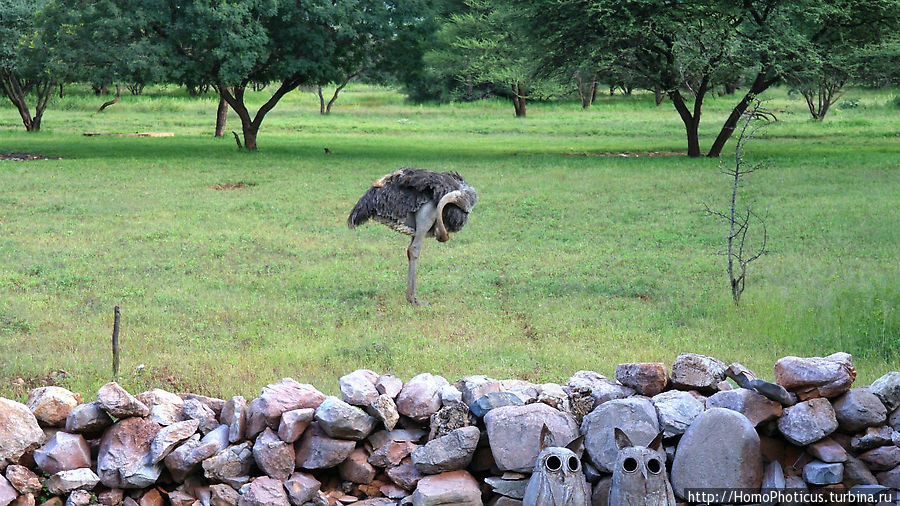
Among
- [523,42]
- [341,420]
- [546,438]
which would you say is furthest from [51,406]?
[523,42]

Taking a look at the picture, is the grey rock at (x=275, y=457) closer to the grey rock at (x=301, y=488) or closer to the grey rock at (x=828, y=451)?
the grey rock at (x=301, y=488)

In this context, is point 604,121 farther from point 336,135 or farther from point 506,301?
point 506,301

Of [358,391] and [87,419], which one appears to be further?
[358,391]

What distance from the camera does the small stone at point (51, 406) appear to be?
5195 millimetres

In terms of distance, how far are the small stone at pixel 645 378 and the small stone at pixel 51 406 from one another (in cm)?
332

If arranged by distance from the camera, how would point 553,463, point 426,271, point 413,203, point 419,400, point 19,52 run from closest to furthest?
point 553,463
point 419,400
point 413,203
point 426,271
point 19,52

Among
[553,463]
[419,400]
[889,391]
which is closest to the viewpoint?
[553,463]

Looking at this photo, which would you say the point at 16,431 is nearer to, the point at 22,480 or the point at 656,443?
the point at 22,480

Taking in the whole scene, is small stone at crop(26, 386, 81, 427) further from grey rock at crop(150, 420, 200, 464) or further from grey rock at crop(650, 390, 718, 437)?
grey rock at crop(650, 390, 718, 437)

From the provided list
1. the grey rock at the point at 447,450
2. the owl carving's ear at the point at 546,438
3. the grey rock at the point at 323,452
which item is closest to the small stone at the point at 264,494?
the grey rock at the point at 323,452

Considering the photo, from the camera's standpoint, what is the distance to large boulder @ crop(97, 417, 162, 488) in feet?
16.3

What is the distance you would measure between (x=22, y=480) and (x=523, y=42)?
2617cm

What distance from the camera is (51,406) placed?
17.1ft

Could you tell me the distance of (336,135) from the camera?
36.8m
